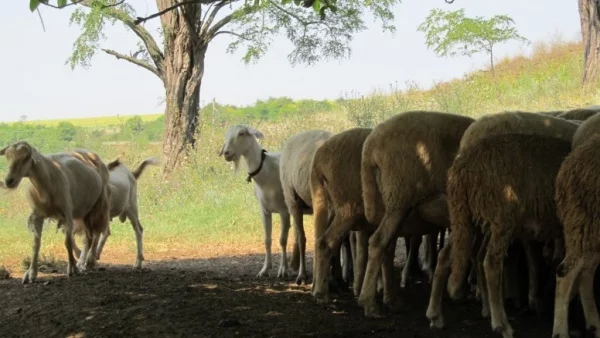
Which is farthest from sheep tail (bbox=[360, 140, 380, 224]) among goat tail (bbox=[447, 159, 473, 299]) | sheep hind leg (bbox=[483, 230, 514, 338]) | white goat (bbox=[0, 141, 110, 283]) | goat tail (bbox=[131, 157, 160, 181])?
goat tail (bbox=[131, 157, 160, 181])

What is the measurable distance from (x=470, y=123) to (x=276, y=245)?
873 centimetres

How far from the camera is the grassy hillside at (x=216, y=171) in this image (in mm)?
15922

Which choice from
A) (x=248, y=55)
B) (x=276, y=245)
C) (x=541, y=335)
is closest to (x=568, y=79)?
(x=248, y=55)

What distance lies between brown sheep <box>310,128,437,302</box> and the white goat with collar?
292cm

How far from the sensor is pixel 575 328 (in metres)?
6.50

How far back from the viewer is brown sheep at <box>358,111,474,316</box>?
702 centimetres

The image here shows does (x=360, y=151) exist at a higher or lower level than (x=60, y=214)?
higher

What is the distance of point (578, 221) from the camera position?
19.4 ft

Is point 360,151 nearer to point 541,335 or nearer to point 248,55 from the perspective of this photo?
point 541,335

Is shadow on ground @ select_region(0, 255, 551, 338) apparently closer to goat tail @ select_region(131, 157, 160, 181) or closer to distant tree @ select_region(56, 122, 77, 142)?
goat tail @ select_region(131, 157, 160, 181)

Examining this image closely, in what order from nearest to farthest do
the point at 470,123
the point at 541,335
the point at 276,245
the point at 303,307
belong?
the point at 541,335 → the point at 470,123 → the point at 303,307 → the point at 276,245

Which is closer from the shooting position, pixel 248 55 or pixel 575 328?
pixel 575 328

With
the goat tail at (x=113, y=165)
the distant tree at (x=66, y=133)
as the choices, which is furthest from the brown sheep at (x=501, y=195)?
the distant tree at (x=66, y=133)

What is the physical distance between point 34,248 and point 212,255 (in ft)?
15.0
